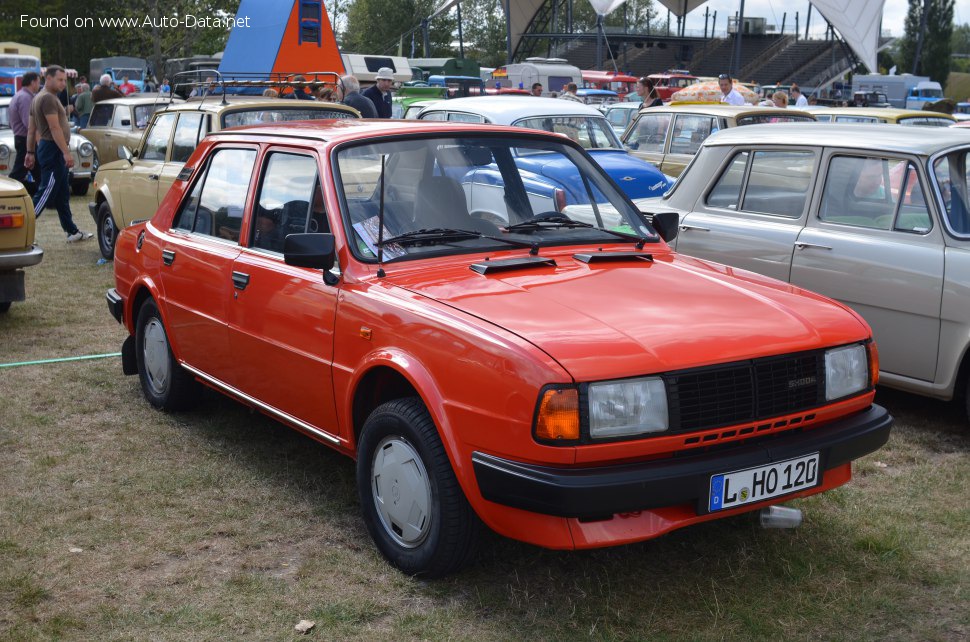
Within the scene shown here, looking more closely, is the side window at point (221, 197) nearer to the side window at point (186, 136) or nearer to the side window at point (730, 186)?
the side window at point (730, 186)

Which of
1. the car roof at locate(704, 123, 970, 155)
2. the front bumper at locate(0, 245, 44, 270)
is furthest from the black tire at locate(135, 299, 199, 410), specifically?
the car roof at locate(704, 123, 970, 155)

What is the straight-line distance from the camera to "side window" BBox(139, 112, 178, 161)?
33.3 feet

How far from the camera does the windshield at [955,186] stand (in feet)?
18.4

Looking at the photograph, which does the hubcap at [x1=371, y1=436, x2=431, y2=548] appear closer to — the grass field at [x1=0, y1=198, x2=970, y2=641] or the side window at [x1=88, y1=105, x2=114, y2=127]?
the grass field at [x1=0, y1=198, x2=970, y2=641]

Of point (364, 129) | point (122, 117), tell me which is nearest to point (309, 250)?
point (364, 129)

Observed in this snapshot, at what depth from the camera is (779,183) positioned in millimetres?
6551

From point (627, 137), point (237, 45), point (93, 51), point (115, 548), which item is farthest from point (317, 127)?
point (93, 51)

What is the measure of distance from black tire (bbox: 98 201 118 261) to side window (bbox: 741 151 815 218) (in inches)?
284

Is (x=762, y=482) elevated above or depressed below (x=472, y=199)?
below

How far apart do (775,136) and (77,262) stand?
793cm

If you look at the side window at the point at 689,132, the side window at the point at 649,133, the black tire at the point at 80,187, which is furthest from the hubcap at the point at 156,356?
the black tire at the point at 80,187

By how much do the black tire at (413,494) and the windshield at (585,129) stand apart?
8076 mm

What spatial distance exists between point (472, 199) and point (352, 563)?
1646 millimetres

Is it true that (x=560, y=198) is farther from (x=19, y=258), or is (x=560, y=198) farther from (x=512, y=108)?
(x=512, y=108)
